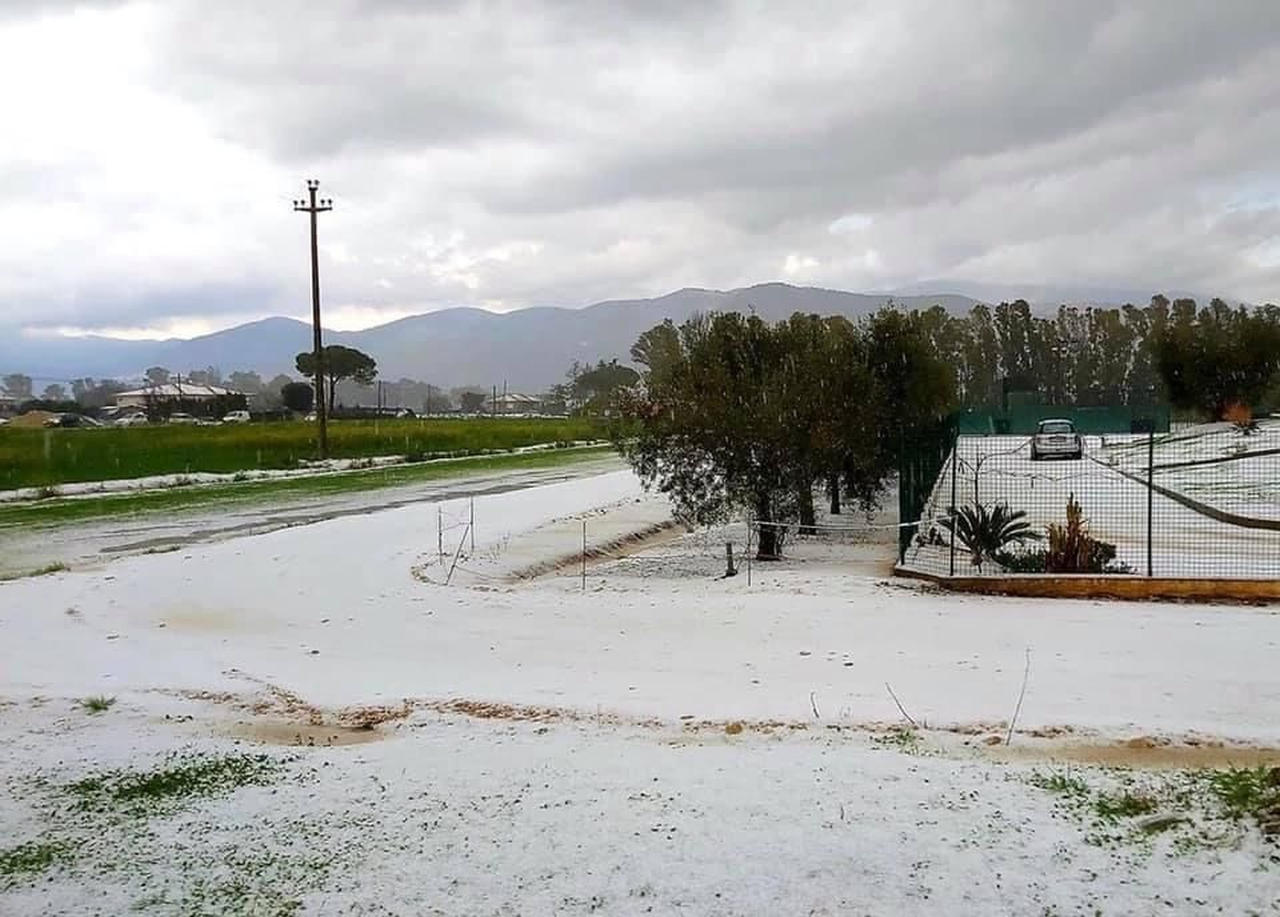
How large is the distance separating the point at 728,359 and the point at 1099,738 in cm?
1145

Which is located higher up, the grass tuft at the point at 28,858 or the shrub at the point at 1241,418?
the shrub at the point at 1241,418

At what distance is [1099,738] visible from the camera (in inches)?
267

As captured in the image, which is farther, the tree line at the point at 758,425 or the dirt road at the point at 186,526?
the dirt road at the point at 186,526

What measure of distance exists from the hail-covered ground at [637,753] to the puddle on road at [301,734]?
5cm

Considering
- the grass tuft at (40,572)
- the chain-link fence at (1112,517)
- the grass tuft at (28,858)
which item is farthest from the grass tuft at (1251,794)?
the grass tuft at (40,572)

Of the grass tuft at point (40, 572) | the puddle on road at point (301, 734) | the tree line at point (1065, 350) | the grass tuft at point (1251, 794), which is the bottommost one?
the grass tuft at point (40, 572)

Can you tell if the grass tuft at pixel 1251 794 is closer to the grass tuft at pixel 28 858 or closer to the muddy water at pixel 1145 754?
the muddy water at pixel 1145 754

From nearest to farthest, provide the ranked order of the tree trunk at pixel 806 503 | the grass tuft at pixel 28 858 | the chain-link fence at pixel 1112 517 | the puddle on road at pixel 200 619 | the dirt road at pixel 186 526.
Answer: the grass tuft at pixel 28 858 < the puddle on road at pixel 200 619 < the chain-link fence at pixel 1112 517 < the tree trunk at pixel 806 503 < the dirt road at pixel 186 526

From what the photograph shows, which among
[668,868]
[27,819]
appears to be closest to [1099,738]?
[668,868]

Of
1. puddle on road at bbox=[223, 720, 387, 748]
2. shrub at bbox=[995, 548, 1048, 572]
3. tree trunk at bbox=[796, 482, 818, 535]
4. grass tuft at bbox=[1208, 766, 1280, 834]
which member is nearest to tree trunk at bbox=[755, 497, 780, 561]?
tree trunk at bbox=[796, 482, 818, 535]

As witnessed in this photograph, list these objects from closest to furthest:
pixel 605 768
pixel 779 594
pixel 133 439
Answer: pixel 605 768, pixel 779 594, pixel 133 439

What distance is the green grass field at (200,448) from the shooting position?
37981 mm

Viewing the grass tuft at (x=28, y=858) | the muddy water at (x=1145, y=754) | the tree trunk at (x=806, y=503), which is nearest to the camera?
the grass tuft at (x=28, y=858)

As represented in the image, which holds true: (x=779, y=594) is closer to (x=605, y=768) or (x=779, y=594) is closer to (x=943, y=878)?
(x=605, y=768)
